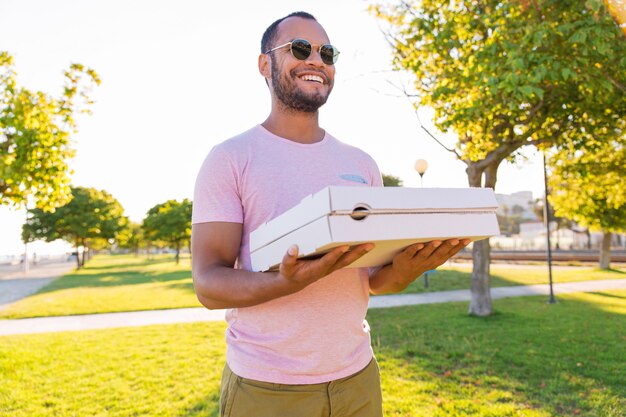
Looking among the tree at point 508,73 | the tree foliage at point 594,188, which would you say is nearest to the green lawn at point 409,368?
the tree at point 508,73

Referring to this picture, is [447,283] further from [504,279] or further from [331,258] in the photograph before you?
[331,258]

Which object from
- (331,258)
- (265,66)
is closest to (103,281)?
(265,66)

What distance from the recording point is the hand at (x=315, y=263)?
125 cm

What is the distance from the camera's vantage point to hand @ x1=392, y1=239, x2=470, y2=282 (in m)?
1.45

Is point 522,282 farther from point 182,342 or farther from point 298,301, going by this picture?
point 298,301

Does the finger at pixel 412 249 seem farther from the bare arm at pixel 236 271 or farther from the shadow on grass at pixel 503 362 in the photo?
the shadow on grass at pixel 503 362

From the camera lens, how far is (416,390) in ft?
19.1

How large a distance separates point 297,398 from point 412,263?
24.4 inches

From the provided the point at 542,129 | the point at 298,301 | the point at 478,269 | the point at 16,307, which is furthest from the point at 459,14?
the point at 16,307

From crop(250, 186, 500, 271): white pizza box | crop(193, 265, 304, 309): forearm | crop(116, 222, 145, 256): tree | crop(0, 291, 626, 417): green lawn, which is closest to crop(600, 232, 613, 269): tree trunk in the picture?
crop(0, 291, 626, 417): green lawn

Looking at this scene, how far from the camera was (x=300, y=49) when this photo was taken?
1.93m

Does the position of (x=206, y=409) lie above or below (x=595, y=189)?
below

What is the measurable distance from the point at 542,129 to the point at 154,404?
8771mm

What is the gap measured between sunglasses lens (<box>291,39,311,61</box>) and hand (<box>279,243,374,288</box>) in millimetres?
982
